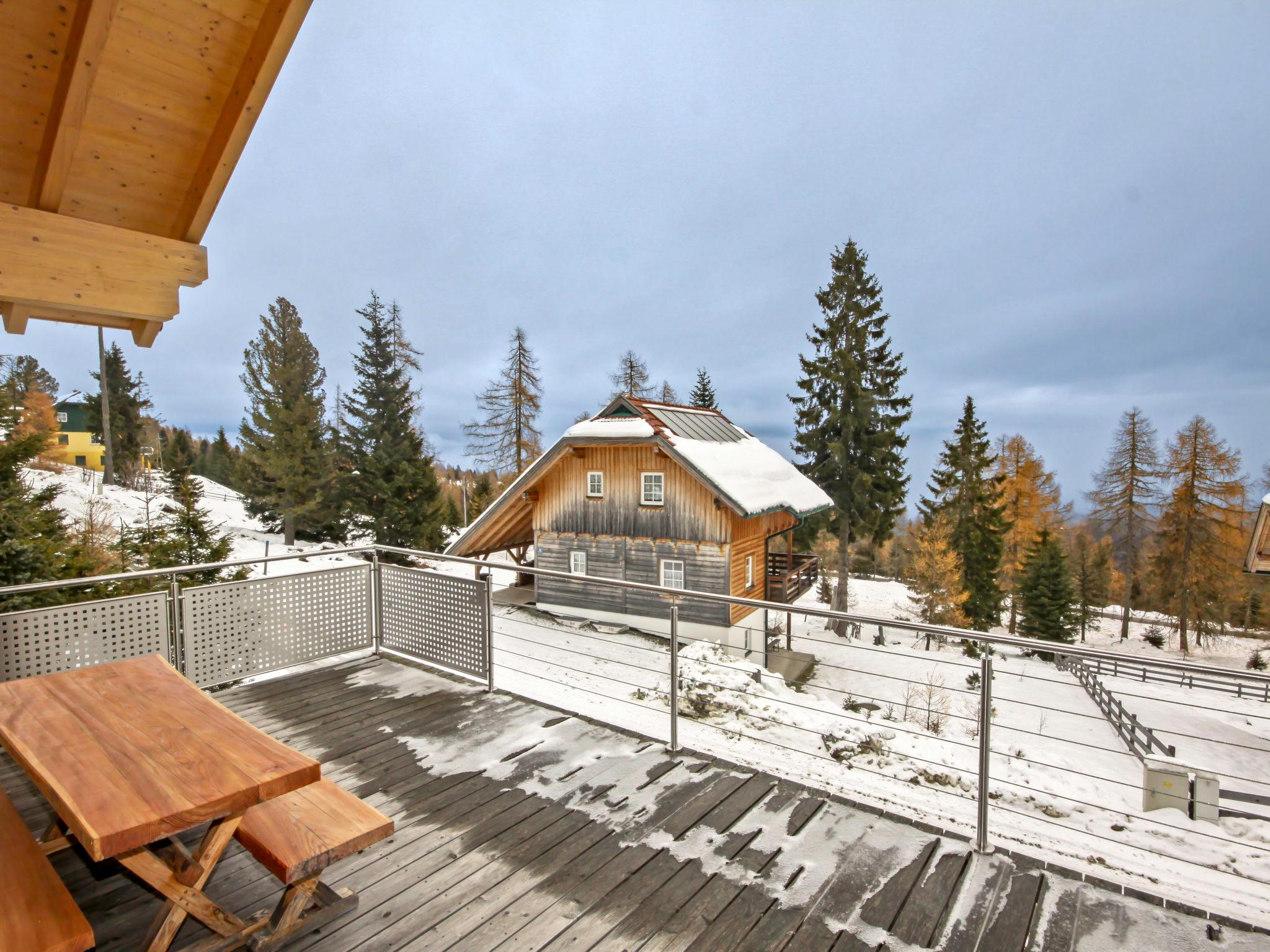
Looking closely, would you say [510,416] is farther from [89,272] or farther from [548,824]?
[548,824]

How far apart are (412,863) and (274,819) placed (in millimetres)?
797

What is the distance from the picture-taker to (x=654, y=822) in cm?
306

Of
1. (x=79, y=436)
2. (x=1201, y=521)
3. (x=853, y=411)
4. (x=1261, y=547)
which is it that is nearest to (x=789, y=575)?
Answer: (x=853, y=411)

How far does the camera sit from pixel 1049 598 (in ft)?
85.9

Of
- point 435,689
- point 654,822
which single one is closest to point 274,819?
point 654,822

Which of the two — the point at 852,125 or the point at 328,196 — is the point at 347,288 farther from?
the point at 852,125

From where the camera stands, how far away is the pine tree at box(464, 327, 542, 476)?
27.7 m

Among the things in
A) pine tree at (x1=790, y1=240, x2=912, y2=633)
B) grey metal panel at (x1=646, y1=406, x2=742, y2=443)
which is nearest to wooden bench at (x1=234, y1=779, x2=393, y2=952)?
grey metal panel at (x1=646, y1=406, x2=742, y2=443)

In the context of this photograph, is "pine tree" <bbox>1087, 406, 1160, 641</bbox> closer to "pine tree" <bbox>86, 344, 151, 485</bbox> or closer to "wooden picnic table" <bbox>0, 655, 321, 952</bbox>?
"wooden picnic table" <bbox>0, 655, 321, 952</bbox>

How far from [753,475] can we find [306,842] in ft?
49.0

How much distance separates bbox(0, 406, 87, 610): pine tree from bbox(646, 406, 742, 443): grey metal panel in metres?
11.7

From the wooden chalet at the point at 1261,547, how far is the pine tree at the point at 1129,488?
21.7 m

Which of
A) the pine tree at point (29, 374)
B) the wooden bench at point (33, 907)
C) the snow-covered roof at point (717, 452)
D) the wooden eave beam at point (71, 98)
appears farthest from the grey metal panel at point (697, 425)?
the pine tree at point (29, 374)

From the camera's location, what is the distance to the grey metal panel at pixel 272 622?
15.9 feet
